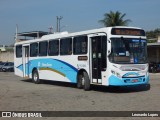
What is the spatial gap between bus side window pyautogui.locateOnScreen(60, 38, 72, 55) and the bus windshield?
13.2 ft

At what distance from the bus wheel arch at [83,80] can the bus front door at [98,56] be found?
0.43 m

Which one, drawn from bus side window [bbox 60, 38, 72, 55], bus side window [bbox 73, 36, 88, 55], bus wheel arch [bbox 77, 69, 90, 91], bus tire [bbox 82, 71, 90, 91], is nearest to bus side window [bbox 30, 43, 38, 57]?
bus side window [bbox 60, 38, 72, 55]

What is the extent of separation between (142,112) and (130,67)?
20.9 feet

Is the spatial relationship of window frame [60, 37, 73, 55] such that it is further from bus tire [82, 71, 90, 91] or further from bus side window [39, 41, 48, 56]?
bus side window [39, 41, 48, 56]

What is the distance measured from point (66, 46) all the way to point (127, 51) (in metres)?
4.73

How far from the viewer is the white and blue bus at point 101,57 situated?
17280 mm

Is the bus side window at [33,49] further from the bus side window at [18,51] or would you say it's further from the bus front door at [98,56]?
the bus front door at [98,56]

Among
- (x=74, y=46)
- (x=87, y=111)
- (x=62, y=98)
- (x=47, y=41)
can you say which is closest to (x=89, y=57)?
(x=74, y=46)

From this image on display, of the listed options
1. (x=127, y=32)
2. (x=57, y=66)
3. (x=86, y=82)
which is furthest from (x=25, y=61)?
(x=127, y=32)

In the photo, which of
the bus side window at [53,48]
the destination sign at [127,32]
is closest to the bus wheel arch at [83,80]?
the destination sign at [127,32]

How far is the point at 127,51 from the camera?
17.5m

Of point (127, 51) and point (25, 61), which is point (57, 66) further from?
point (127, 51)

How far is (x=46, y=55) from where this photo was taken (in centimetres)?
2389

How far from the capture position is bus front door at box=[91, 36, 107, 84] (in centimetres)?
1773
